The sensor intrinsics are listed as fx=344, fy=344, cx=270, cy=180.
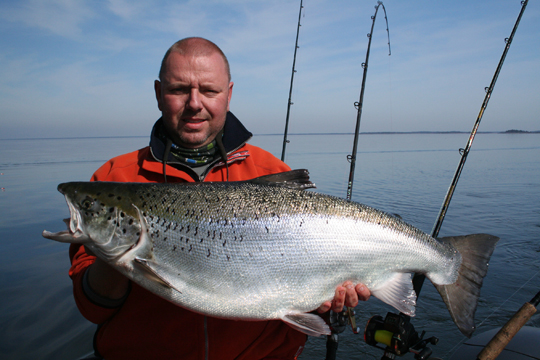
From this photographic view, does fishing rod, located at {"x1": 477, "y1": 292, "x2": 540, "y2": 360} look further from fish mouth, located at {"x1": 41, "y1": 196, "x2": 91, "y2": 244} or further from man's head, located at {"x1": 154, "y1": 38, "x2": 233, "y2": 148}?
fish mouth, located at {"x1": 41, "y1": 196, "x2": 91, "y2": 244}

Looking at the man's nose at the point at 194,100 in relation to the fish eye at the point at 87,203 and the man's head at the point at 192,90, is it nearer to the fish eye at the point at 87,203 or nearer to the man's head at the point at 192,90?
the man's head at the point at 192,90

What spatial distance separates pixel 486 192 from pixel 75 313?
15059 millimetres

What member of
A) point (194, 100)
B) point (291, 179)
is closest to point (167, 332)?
point (291, 179)

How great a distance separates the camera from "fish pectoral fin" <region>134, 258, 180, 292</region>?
6.55ft

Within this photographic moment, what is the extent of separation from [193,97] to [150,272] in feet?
4.59

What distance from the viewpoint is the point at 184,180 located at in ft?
9.10

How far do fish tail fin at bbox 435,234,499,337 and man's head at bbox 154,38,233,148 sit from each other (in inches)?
81.3

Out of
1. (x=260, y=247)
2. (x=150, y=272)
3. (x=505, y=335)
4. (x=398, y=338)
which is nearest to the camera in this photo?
(x=150, y=272)

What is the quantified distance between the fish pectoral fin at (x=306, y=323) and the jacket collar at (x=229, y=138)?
1.42m

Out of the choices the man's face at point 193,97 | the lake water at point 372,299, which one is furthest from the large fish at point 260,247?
the lake water at point 372,299

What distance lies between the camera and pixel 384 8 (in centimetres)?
645

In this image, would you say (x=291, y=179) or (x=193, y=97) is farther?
(x=193, y=97)

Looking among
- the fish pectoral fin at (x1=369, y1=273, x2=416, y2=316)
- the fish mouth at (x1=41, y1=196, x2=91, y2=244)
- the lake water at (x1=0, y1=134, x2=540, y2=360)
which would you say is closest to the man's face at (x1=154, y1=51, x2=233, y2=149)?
the fish mouth at (x1=41, y1=196, x2=91, y2=244)

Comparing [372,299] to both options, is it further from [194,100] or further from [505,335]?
[194,100]
